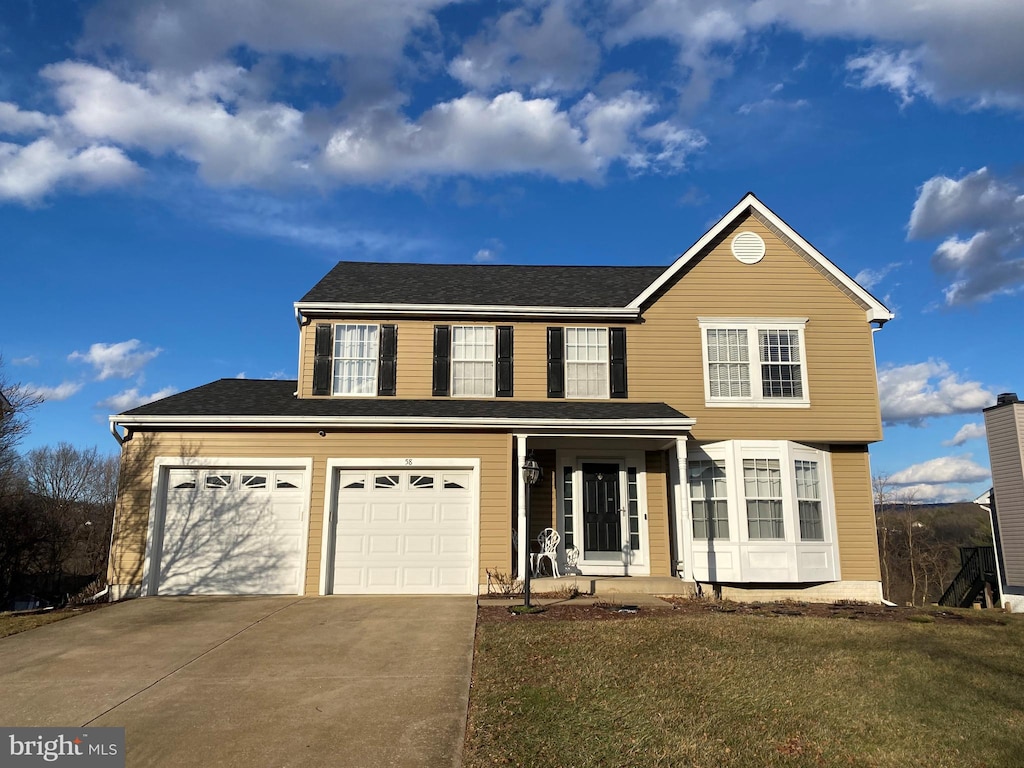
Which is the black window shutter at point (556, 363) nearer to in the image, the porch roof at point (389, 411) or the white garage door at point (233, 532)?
the porch roof at point (389, 411)

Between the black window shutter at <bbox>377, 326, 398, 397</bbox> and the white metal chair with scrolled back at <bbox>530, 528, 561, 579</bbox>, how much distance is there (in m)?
4.44

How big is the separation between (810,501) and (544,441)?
568 cm

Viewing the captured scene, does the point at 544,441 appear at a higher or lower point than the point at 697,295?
lower

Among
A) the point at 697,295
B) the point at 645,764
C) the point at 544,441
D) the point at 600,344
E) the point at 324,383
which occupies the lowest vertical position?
the point at 645,764

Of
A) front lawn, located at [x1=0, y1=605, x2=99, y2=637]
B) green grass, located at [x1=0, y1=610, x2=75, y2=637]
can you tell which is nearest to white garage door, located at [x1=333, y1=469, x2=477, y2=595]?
front lawn, located at [x1=0, y1=605, x2=99, y2=637]

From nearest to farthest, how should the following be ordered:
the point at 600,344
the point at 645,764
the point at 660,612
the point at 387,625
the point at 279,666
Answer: the point at 645,764, the point at 279,666, the point at 387,625, the point at 660,612, the point at 600,344

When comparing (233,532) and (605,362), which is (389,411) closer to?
(233,532)

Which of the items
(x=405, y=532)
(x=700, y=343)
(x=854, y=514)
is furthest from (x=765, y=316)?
(x=405, y=532)

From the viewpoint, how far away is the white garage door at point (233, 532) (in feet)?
41.5

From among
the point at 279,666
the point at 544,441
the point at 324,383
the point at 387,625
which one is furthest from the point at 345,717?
the point at 324,383

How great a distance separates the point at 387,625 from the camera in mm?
9734

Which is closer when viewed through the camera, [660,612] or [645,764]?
[645,764]

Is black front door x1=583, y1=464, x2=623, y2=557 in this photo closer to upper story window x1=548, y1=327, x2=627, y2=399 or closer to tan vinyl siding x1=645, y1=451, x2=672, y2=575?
tan vinyl siding x1=645, y1=451, x2=672, y2=575

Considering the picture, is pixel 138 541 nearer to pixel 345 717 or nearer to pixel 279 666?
pixel 279 666
